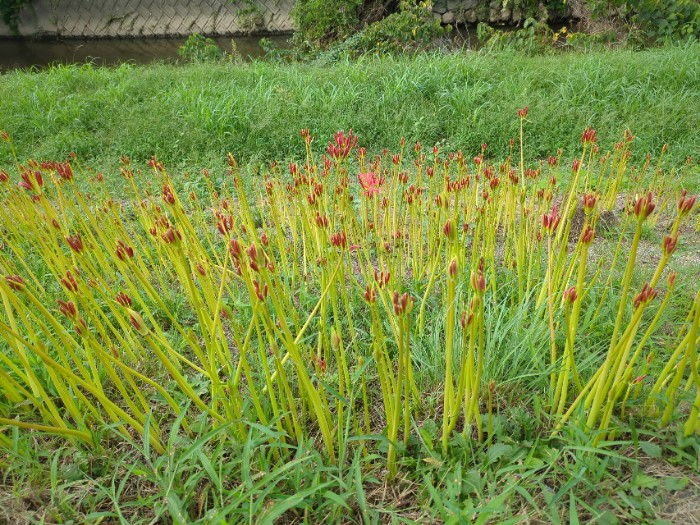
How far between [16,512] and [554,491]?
1378 mm

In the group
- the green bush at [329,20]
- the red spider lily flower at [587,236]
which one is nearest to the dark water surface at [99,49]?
the green bush at [329,20]

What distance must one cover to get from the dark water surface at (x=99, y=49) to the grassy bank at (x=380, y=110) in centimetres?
802

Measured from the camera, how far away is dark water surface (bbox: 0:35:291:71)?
13.2 metres

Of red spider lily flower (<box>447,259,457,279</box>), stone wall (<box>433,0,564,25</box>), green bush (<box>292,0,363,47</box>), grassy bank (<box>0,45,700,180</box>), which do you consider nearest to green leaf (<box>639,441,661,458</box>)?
red spider lily flower (<box>447,259,457,279</box>)

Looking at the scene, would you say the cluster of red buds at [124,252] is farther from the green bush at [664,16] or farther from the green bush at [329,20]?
→ the green bush at [329,20]

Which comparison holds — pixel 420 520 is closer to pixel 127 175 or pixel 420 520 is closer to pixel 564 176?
pixel 127 175

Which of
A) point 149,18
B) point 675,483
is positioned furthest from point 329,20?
point 675,483

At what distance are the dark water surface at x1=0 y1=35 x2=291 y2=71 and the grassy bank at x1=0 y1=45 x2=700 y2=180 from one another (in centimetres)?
802

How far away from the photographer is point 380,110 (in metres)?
5.02

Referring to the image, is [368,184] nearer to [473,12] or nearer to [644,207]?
[644,207]

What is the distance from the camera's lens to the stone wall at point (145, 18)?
14242mm

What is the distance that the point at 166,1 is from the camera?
48.4 feet

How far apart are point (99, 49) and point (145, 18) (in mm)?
1772

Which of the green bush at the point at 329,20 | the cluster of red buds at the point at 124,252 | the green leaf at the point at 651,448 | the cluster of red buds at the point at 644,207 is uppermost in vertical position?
the green bush at the point at 329,20
